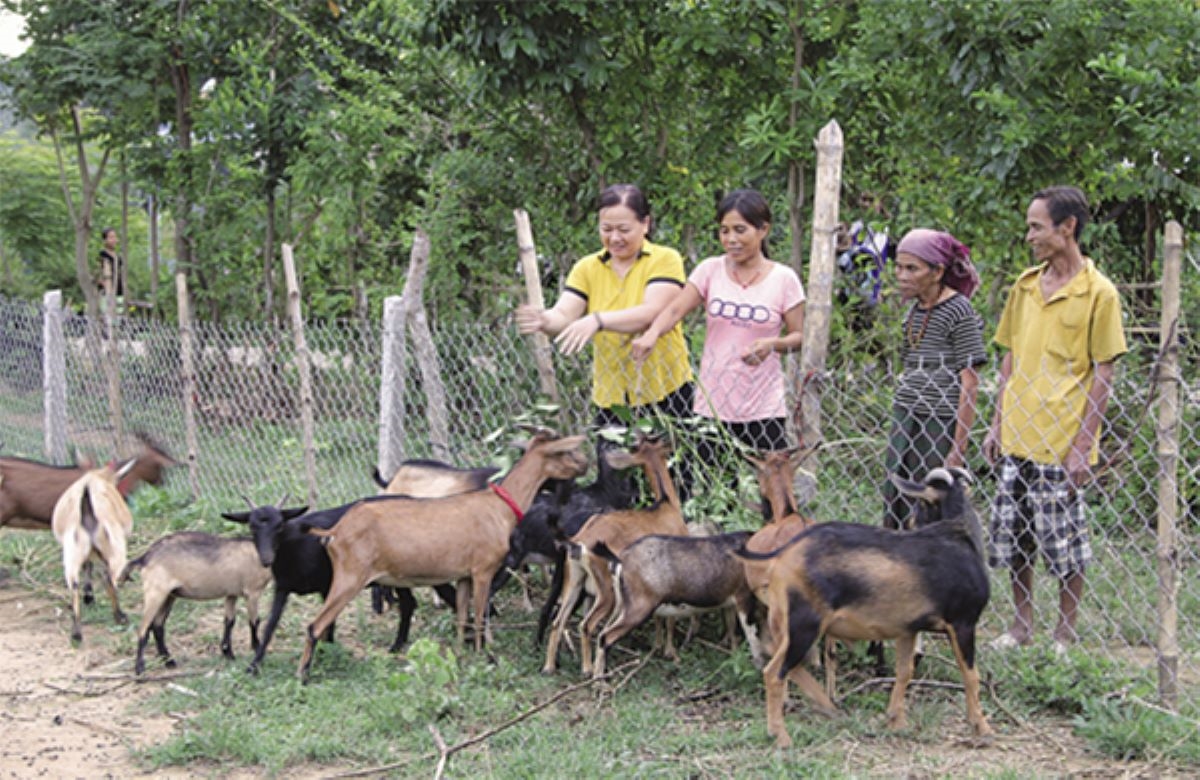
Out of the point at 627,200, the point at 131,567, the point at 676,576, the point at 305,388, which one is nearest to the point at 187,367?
the point at 305,388

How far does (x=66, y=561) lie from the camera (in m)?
6.12

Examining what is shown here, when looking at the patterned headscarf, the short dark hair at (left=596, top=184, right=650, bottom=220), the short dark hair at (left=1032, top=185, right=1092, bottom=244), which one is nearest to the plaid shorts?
the patterned headscarf

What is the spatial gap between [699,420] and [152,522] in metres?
4.44

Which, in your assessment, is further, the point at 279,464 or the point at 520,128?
the point at 520,128

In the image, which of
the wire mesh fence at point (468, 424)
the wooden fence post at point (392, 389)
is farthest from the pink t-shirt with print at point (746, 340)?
the wooden fence post at point (392, 389)

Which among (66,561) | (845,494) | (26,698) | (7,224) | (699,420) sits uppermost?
(7,224)

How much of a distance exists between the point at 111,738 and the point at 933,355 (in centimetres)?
347

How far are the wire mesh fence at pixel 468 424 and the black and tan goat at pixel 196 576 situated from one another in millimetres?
1332

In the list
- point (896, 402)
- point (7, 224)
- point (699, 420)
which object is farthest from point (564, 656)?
point (7, 224)

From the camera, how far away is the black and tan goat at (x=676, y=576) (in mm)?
4840

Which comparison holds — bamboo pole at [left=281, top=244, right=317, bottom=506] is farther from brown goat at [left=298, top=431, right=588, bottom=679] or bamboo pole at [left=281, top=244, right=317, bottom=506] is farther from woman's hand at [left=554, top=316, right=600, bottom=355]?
woman's hand at [left=554, top=316, right=600, bottom=355]

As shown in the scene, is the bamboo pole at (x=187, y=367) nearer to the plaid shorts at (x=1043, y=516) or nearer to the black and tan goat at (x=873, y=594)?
the black and tan goat at (x=873, y=594)

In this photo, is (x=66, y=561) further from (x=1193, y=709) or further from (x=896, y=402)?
(x=1193, y=709)

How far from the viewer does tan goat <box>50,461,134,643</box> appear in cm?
609
